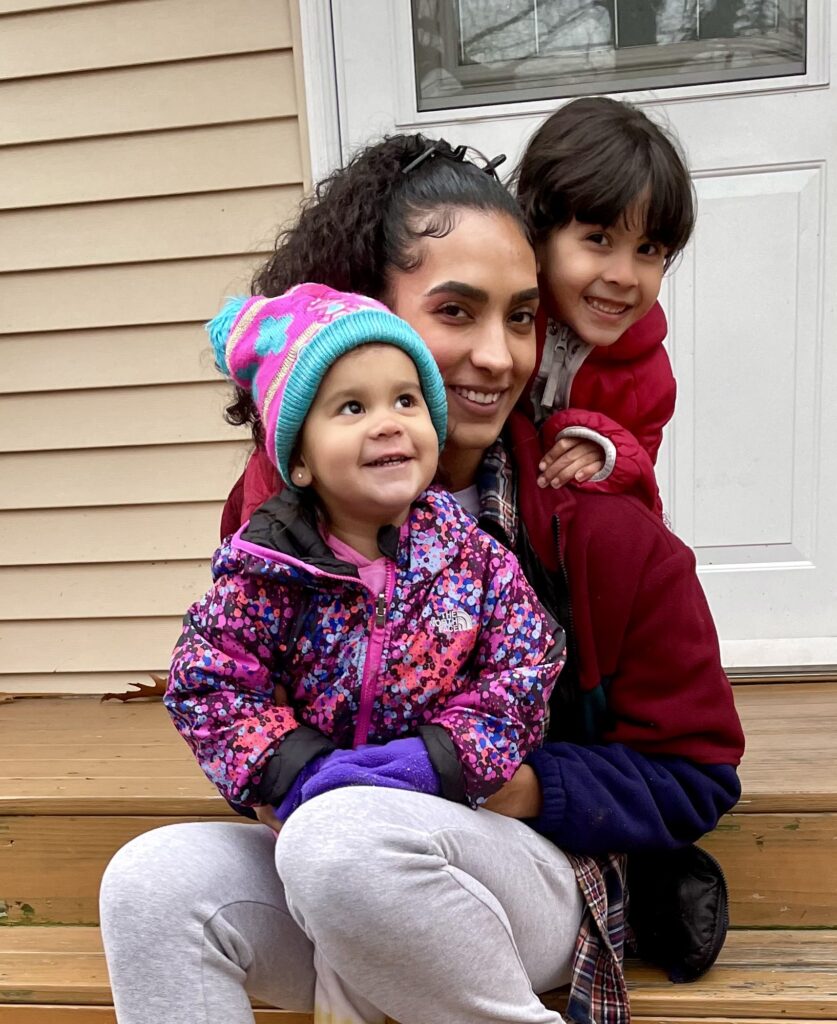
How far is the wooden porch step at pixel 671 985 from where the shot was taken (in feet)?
4.56

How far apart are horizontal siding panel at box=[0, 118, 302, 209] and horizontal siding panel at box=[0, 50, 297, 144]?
0.08 feet

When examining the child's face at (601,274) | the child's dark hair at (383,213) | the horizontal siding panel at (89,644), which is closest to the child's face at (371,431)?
the child's dark hair at (383,213)

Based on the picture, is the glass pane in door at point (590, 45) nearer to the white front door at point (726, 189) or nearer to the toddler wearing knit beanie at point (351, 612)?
the white front door at point (726, 189)

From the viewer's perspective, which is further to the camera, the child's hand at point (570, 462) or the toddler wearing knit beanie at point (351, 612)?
the child's hand at point (570, 462)

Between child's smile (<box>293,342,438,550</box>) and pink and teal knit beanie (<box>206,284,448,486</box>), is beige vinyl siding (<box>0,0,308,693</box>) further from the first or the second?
child's smile (<box>293,342,438,550</box>)

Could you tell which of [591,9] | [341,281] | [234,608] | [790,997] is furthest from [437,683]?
[591,9]

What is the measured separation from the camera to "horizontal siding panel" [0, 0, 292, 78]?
235cm

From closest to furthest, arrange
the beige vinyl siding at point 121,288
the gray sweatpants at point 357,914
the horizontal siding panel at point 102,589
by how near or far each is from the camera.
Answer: the gray sweatpants at point 357,914 → the beige vinyl siding at point 121,288 → the horizontal siding panel at point 102,589

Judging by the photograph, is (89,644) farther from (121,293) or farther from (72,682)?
(121,293)

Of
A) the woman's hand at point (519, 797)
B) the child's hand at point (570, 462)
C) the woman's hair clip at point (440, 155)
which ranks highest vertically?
the woman's hair clip at point (440, 155)

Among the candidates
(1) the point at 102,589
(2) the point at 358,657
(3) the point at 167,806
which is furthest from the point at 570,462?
(1) the point at 102,589

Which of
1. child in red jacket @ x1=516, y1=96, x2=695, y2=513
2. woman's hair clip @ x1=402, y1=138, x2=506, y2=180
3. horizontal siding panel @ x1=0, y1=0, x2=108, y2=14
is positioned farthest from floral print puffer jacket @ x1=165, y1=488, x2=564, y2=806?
horizontal siding panel @ x1=0, y1=0, x2=108, y2=14

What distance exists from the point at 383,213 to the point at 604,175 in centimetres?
30

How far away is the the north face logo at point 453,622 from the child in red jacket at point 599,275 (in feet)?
0.81
